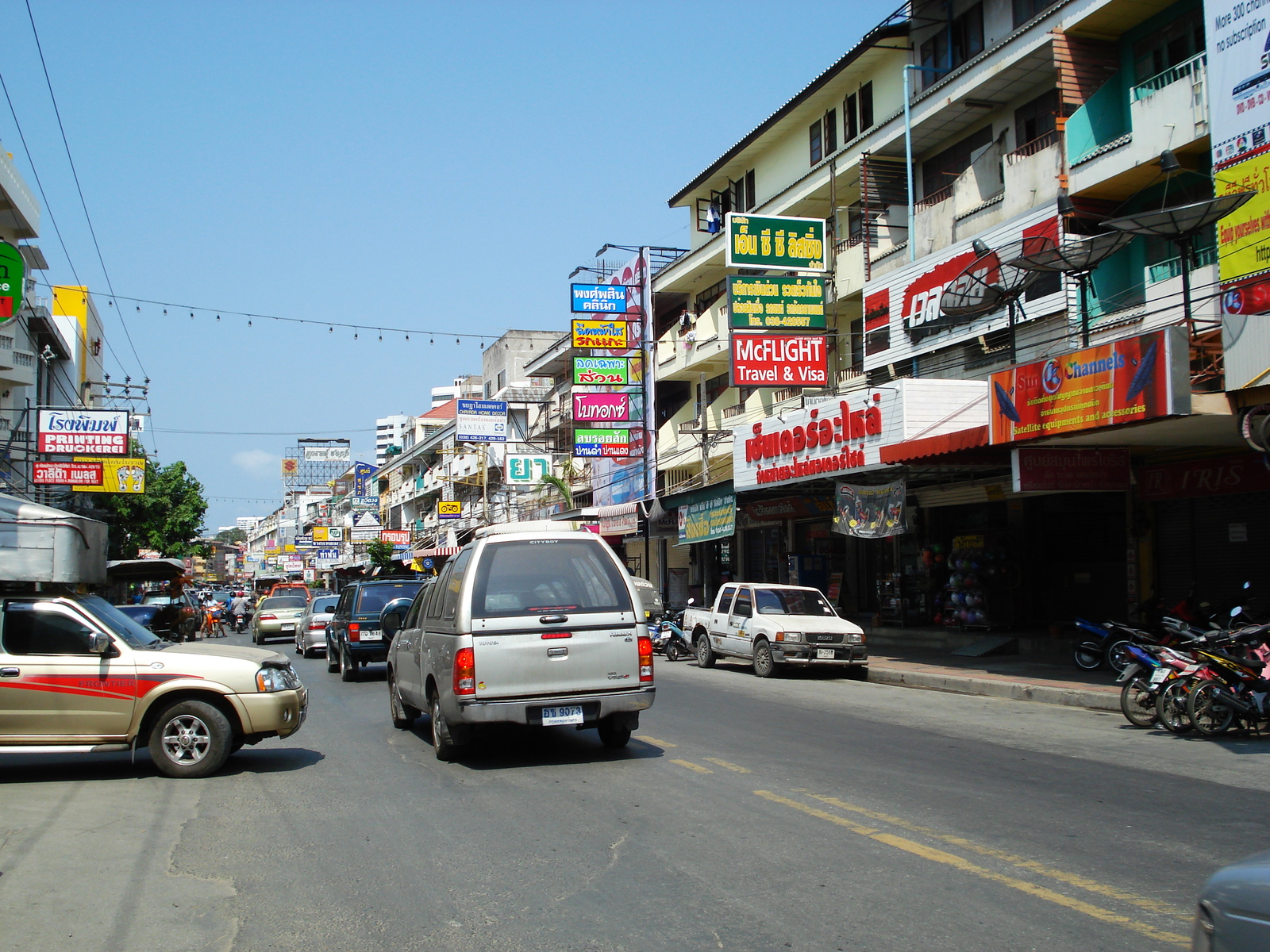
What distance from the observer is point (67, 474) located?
3328 cm

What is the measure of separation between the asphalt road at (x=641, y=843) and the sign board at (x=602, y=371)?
26906 mm

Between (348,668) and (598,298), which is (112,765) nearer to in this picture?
(348,668)

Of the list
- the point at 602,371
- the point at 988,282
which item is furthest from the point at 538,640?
the point at 602,371

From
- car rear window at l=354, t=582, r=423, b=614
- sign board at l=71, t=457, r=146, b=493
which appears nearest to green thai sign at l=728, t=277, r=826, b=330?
car rear window at l=354, t=582, r=423, b=614

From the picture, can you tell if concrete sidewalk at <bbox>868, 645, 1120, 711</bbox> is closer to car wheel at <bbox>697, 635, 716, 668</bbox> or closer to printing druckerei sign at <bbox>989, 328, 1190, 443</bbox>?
car wheel at <bbox>697, 635, 716, 668</bbox>

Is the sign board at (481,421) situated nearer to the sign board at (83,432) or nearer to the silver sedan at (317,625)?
the sign board at (83,432)

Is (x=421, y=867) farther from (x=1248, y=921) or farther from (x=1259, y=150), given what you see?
(x=1259, y=150)

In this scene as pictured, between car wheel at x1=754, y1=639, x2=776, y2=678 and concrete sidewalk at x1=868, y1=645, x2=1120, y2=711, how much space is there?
1897mm

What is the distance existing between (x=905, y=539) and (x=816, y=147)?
11889 millimetres

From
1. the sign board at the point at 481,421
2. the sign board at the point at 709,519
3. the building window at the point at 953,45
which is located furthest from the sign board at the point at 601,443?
the building window at the point at 953,45

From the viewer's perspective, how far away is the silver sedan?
2892cm

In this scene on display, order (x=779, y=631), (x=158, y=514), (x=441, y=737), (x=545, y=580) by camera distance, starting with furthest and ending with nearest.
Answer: (x=158, y=514) → (x=779, y=631) → (x=441, y=737) → (x=545, y=580)

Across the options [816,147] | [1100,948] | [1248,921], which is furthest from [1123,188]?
[1248,921]

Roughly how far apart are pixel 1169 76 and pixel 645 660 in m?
15.5
